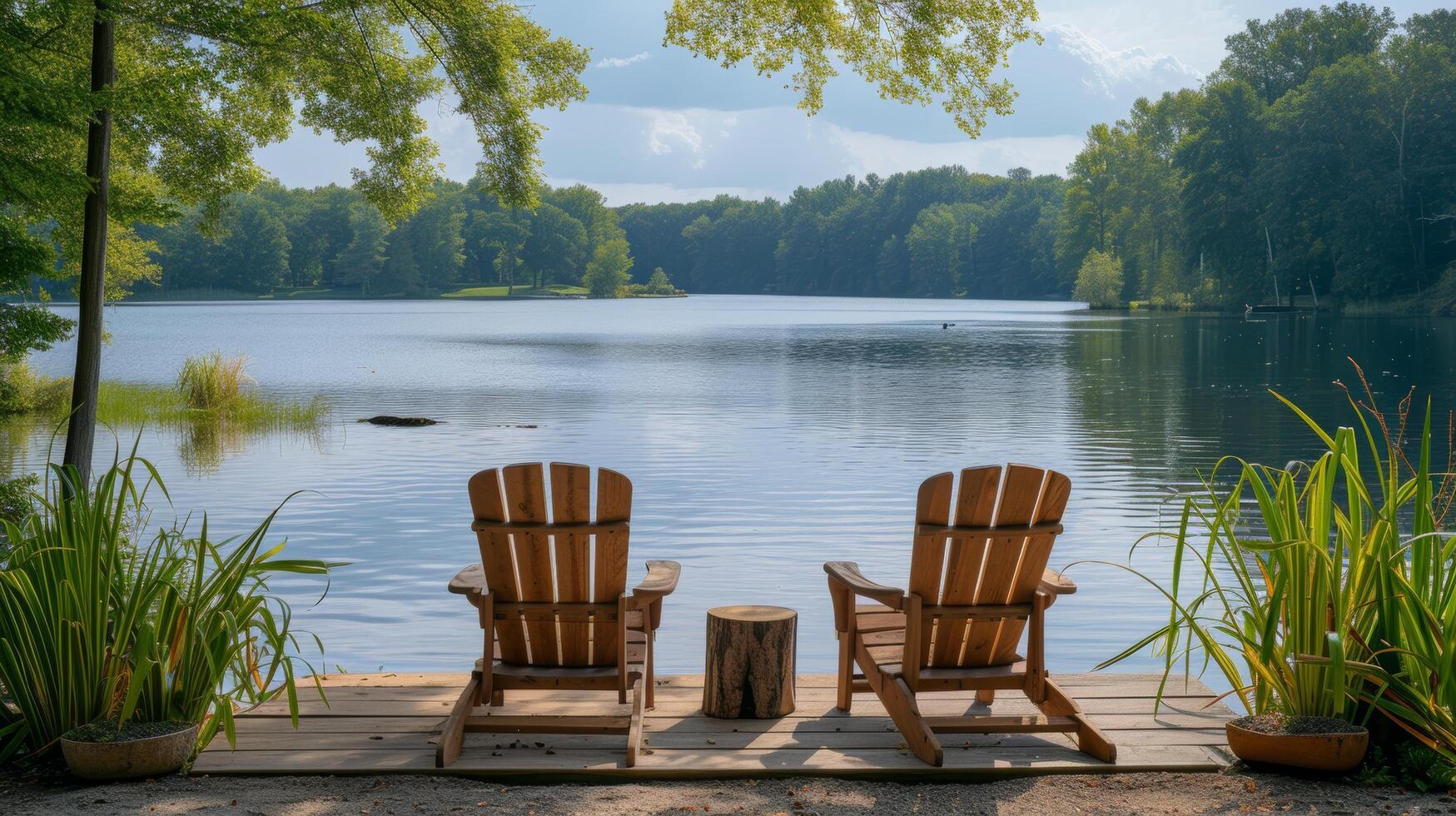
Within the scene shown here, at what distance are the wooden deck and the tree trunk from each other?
4666 millimetres

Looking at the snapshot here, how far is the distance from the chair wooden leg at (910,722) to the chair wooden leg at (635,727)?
2.76 feet

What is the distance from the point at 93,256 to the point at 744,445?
9.08 metres

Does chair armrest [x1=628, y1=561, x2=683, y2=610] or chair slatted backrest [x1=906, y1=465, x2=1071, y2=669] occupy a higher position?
chair slatted backrest [x1=906, y1=465, x2=1071, y2=669]

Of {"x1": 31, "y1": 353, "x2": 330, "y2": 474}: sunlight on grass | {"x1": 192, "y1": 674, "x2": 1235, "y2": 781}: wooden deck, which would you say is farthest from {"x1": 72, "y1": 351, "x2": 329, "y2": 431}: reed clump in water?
{"x1": 192, "y1": 674, "x2": 1235, "y2": 781}: wooden deck

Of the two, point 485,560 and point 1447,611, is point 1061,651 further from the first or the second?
point 485,560

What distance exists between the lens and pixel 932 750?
13.1 feet

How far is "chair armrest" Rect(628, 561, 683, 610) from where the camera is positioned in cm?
432

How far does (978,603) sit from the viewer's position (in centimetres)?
433

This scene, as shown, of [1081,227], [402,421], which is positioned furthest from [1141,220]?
[402,421]

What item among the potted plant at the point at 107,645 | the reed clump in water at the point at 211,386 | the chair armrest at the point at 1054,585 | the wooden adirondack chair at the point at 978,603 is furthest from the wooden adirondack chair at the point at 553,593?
the reed clump in water at the point at 211,386

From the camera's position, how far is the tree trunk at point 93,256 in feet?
27.9

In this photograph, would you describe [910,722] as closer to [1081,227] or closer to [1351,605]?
[1351,605]

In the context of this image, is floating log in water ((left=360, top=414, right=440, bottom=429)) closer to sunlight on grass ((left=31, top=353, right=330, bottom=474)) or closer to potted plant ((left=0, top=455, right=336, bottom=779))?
sunlight on grass ((left=31, top=353, right=330, bottom=474))

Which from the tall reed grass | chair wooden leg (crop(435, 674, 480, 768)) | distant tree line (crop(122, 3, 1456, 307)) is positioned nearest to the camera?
the tall reed grass
